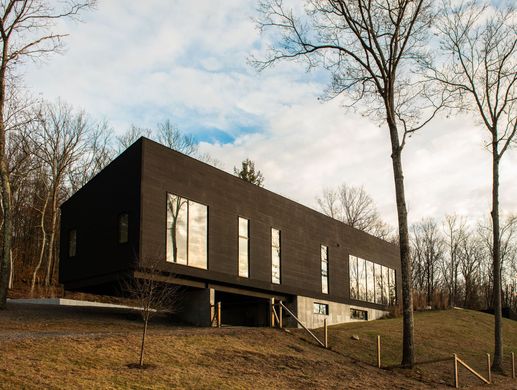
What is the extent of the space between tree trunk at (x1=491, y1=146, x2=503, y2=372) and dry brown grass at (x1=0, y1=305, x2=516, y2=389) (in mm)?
3974

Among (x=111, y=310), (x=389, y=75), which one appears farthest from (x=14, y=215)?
(x=389, y=75)

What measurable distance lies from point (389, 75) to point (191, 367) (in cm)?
1310

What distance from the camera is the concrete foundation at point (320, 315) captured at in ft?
94.6

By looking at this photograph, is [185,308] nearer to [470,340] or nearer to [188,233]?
[188,233]

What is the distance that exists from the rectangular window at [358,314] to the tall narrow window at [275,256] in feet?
28.4

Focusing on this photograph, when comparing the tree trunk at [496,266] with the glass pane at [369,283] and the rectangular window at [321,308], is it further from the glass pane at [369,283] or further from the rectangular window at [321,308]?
the glass pane at [369,283]

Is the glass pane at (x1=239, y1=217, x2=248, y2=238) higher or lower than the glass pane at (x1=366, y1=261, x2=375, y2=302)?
below

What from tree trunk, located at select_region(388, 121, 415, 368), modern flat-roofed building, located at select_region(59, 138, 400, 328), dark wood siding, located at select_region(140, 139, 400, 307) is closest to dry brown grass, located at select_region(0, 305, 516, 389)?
tree trunk, located at select_region(388, 121, 415, 368)

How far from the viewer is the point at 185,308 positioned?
23.9 meters

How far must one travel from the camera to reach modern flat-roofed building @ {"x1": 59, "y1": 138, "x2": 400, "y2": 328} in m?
21.5

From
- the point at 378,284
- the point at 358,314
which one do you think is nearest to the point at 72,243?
the point at 358,314

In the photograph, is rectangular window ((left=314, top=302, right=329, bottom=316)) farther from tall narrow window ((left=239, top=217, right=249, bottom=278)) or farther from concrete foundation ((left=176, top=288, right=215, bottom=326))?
concrete foundation ((left=176, top=288, right=215, bottom=326))

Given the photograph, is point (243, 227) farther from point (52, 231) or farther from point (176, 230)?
point (52, 231)

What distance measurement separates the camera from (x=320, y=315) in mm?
30359
